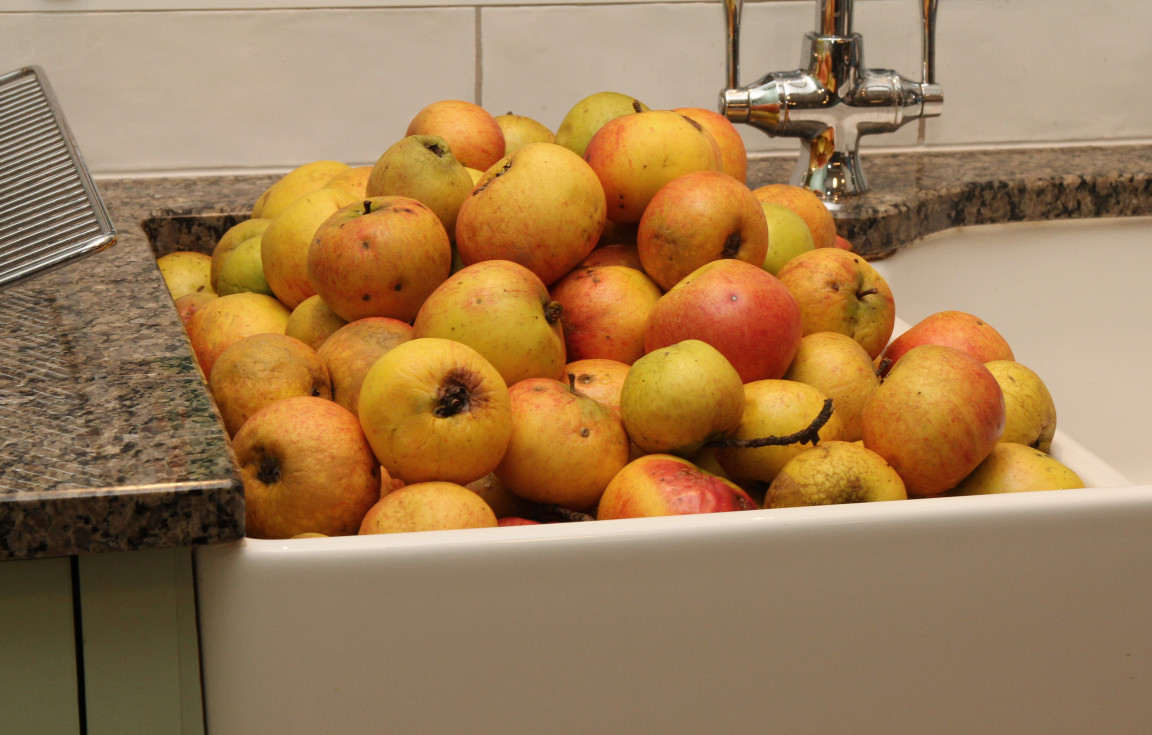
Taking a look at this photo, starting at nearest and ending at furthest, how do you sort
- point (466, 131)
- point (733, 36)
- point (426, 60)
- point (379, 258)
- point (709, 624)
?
1. point (709, 624)
2. point (379, 258)
3. point (466, 131)
4. point (733, 36)
5. point (426, 60)

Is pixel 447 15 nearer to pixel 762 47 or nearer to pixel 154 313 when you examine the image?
pixel 762 47

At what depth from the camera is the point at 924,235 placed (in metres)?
1.33

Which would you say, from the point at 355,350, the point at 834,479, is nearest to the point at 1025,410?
the point at 834,479

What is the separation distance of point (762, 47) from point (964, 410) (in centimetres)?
96

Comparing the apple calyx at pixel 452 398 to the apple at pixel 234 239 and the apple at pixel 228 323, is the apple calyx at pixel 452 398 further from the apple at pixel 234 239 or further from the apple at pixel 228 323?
the apple at pixel 234 239

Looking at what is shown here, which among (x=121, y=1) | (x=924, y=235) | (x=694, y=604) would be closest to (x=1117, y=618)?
(x=694, y=604)

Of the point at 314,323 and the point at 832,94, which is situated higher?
the point at 832,94

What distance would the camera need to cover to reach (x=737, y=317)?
0.65m

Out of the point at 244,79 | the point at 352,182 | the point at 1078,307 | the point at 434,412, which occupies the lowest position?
the point at 1078,307

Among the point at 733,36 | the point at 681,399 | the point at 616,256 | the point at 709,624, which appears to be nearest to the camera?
the point at 709,624

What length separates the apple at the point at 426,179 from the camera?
775mm

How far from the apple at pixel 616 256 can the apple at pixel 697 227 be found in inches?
1.3

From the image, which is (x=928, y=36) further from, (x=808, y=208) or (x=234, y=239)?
(x=234, y=239)

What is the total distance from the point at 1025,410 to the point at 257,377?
1.57 ft
